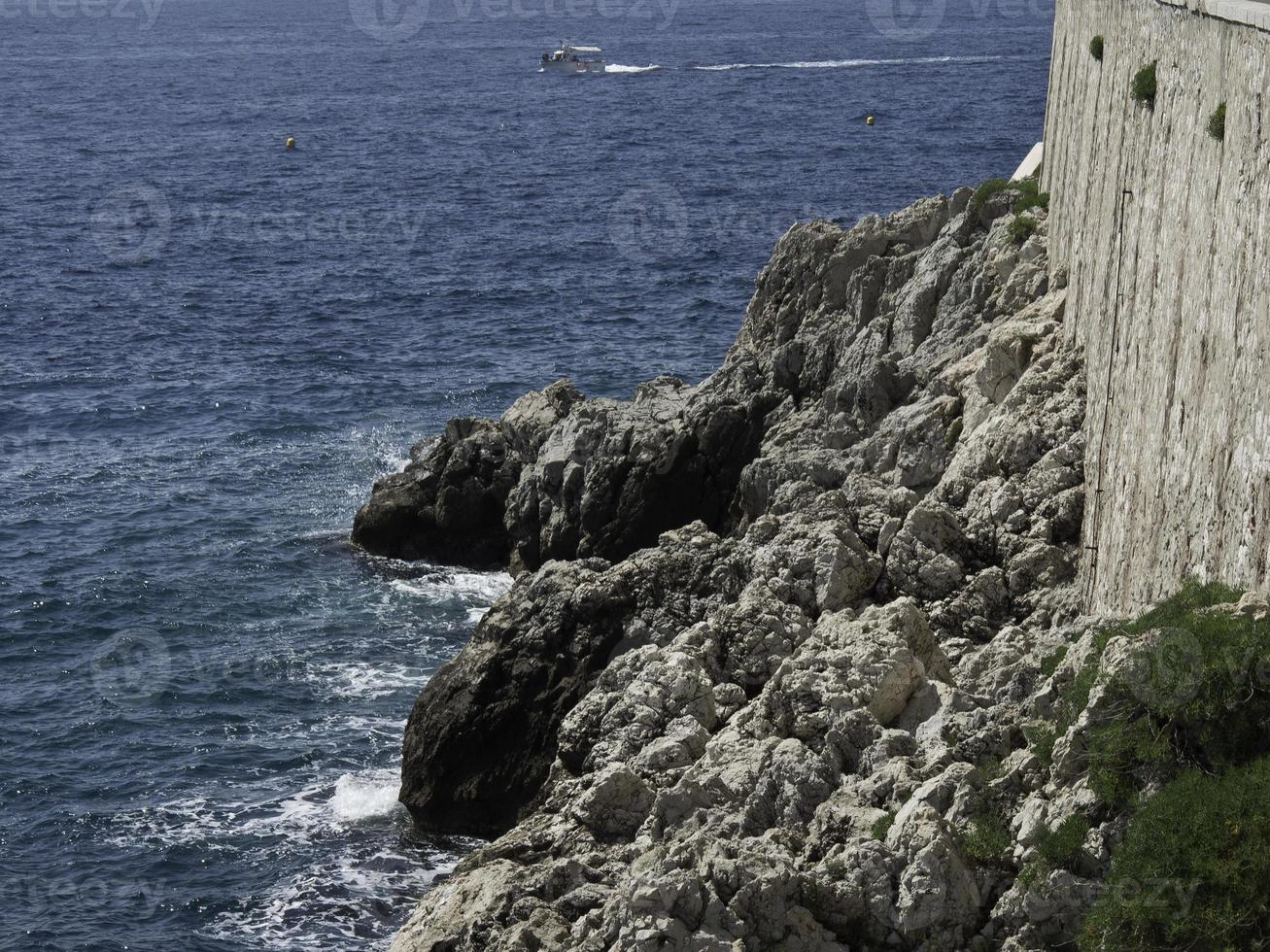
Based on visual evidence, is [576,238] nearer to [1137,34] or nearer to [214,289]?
[214,289]

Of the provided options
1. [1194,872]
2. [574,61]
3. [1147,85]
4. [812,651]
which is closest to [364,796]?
[812,651]

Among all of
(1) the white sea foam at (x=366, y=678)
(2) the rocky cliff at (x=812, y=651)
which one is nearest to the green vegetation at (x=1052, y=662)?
(2) the rocky cliff at (x=812, y=651)

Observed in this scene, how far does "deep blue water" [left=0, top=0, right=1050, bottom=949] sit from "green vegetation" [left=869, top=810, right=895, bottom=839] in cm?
999

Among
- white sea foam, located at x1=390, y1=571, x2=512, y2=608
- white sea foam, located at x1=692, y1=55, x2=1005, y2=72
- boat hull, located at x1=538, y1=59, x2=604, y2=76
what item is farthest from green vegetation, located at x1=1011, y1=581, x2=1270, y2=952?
boat hull, located at x1=538, y1=59, x2=604, y2=76

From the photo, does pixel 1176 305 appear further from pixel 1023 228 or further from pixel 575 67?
pixel 575 67

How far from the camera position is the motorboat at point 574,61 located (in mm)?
153125

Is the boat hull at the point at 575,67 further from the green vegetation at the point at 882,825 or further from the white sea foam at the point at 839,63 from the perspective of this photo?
the green vegetation at the point at 882,825

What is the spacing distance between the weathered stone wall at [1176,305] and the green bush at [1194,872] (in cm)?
255

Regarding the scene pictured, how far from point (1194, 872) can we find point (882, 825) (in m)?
4.56

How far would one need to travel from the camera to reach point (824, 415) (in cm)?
3512

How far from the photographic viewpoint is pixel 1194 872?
16.6 metres

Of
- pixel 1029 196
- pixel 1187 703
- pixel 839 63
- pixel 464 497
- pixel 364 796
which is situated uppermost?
pixel 839 63

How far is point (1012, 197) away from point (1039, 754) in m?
19.3

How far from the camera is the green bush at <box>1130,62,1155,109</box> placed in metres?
25.0
